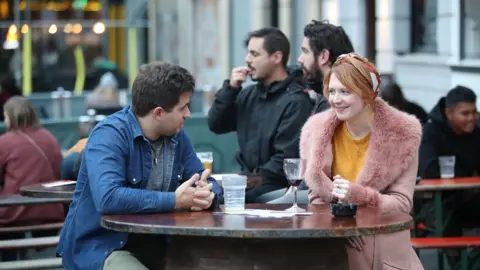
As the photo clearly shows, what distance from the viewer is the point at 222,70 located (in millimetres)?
26188

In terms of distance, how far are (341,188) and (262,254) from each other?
599 millimetres

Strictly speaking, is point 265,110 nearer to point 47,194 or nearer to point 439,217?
Result: point 47,194

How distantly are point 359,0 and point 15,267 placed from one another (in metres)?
12.3

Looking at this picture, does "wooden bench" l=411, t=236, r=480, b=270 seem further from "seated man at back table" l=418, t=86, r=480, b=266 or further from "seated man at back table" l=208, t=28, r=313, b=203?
"seated man at back table" l=208, t=28, r=313, b=203

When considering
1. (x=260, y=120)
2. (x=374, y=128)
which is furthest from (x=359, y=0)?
(x=374, y=128)

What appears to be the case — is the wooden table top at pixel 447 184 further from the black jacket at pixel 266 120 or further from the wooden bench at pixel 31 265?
the wooden bench at pixel 31 265

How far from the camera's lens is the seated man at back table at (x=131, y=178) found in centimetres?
530

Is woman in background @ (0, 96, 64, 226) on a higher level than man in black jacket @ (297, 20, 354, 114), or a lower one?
lower

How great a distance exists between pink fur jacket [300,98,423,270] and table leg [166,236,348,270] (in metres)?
0.32

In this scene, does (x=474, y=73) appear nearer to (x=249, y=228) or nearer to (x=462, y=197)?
(x=462, y=197)

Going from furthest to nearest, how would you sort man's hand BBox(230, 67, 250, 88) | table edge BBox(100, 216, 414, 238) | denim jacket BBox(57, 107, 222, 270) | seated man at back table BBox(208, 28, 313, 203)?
man's hand BBox(230, 67, 250, 88) < seated man at back table BBox(208, 28, 313, 203) < denim jacket BBox(57, 107, 222, 270) < table edge BBox(100, 216, 414, 238)

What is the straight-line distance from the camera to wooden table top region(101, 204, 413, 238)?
188 inches

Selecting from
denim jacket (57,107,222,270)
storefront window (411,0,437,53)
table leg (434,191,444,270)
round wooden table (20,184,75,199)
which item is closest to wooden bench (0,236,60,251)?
round wooden table (20,184,75,199)

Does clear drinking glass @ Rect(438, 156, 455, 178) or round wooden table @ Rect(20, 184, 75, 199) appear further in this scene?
clear drinking glass @ Rect(438, 156, 455, 178)
